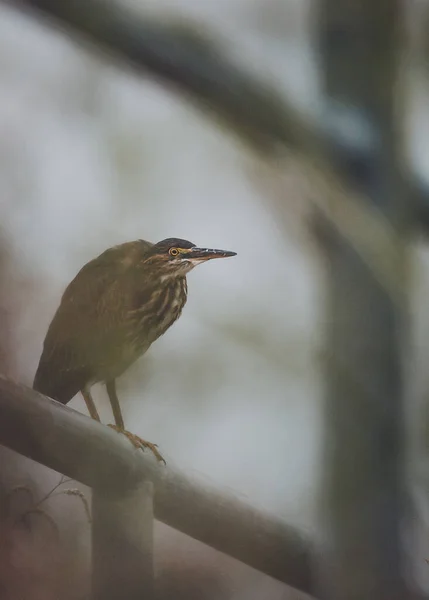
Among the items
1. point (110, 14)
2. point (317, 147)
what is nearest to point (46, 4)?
point (110, 14)

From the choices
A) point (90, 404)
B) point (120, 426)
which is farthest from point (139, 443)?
point (90, 404)

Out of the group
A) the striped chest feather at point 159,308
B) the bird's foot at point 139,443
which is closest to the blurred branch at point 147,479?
the bird's foot at point 139,443

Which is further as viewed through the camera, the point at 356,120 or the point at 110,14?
the point at 356,120

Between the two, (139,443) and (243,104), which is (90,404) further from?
(243,104)

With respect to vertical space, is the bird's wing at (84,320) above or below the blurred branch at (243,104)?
below

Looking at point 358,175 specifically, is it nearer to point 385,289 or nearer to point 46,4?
point 385,289

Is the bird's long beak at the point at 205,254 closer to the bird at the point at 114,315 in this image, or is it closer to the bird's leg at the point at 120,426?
the bird at the point at 114,315
